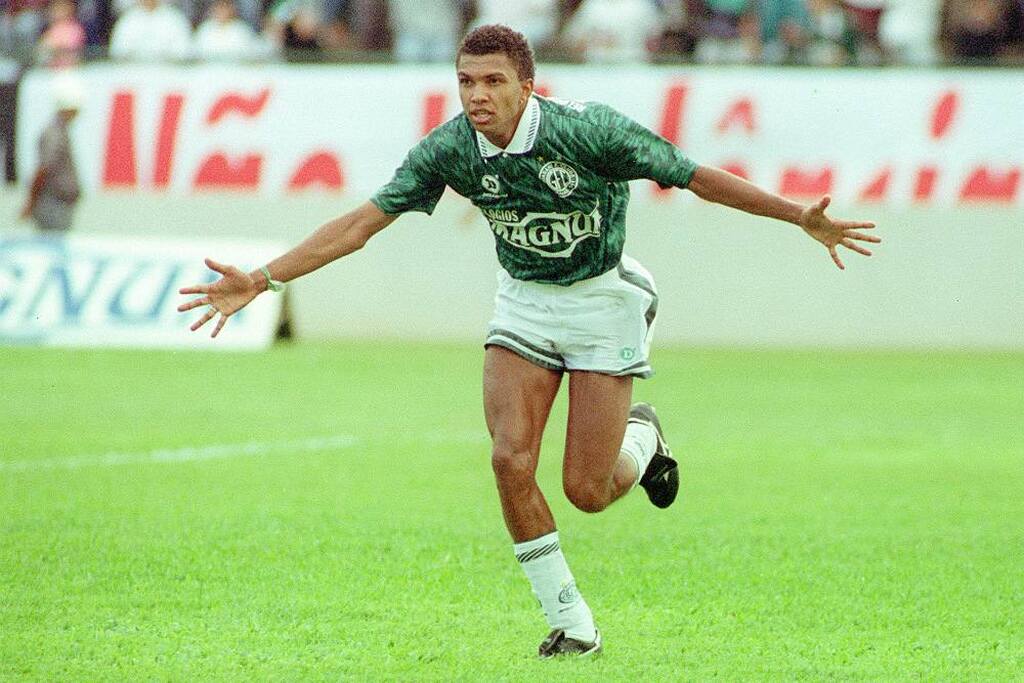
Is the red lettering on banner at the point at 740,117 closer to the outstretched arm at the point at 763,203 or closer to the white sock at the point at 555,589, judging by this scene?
the outstretched arm at the point at 763,203

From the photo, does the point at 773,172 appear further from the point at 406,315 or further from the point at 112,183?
the point at 112,183

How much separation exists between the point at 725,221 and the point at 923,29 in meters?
3.27

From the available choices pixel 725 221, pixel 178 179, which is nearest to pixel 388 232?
pixel 178 179

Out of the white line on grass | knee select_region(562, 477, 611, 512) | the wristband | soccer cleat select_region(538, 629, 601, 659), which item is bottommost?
the white line on grass

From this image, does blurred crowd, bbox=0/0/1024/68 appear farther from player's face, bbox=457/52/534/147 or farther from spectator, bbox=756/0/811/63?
player's face, bbox=457/52/534/147

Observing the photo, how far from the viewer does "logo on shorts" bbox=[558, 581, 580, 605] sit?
6.51 metres

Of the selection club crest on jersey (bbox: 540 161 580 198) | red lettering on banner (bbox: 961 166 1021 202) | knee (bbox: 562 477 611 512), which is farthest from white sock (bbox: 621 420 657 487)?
red lettering on banner (bbox: 961 166 1021 202)

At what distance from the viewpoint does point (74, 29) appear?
66.0 ft

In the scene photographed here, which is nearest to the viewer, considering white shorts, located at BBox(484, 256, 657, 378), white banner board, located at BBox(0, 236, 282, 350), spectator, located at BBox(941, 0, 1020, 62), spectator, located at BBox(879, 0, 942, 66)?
white shorts, located at BBox(484, 256, 657, 378)

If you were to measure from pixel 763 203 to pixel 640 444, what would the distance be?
1.64 m

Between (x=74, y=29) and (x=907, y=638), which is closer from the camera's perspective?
(x=907, y=638)

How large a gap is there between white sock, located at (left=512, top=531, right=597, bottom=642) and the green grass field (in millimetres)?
158

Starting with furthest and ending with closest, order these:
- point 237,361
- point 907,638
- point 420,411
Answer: point 237,361 < point 420,411 < point 907,638

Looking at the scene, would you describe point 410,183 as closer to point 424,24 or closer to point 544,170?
point 544,170
